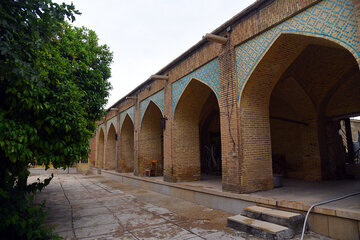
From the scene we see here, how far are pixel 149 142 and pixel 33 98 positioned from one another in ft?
30.9

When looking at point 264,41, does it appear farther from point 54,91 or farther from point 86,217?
point 86,217

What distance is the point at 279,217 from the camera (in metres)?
4.22

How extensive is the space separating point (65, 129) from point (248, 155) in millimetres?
4179

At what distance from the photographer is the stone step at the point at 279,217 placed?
4070 mm

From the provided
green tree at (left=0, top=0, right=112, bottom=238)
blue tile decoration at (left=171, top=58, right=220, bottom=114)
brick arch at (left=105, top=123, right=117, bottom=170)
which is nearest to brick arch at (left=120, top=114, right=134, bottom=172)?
brick arch at (left=105, top=123, right=117, bottom=170)

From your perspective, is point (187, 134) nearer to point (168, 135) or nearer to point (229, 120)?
point (168, 135)

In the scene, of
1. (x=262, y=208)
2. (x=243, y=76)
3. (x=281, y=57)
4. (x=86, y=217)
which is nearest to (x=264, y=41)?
(x=281, y=57)

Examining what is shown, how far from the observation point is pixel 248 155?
19.8 ft

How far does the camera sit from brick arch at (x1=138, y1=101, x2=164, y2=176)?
12.3 meters

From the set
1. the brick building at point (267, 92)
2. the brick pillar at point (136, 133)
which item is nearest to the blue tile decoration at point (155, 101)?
the brick building at point (267, 92)

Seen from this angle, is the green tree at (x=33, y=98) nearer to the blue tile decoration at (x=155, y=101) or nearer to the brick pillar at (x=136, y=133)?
the blue tile decoration at (x=155, y=101)

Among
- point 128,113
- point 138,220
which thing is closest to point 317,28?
point 138,220

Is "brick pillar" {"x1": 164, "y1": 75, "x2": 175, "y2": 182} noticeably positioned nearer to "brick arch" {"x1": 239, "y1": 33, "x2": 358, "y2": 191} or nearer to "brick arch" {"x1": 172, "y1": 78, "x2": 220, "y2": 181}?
"brick arch" {"x1": 172, "y1": 78, "x2": 220, "y2": 181}

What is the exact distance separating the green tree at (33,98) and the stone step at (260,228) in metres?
3.17
